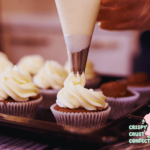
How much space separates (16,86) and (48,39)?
4190 mm

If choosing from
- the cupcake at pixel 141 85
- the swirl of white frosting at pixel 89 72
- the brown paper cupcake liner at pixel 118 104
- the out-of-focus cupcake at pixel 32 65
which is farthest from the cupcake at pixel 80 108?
the out-of-focus cupcake at pixel 32 65

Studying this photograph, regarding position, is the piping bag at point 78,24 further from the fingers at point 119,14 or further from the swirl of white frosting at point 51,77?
the swirl of white frosting at point 51,77

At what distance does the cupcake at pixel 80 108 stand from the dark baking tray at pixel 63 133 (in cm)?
17

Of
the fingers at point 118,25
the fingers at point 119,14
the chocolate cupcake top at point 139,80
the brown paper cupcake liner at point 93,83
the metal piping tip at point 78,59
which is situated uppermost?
the fingers at point 119,14

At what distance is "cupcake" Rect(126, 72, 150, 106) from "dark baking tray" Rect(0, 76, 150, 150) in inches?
37.9

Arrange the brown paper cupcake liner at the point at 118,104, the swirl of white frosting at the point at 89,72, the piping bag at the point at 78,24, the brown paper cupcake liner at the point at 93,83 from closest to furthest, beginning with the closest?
the piping bag at the point at 78,24
the brown paper cupcake liner at the point at 118,104
the brown paper cupcake liner at the point at 93,83
the swirl of white frosting at the point at 89,72

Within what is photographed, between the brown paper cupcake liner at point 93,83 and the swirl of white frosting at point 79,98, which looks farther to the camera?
the brown paper cupcake liner at point 93,83

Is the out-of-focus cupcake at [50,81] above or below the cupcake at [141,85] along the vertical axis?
above

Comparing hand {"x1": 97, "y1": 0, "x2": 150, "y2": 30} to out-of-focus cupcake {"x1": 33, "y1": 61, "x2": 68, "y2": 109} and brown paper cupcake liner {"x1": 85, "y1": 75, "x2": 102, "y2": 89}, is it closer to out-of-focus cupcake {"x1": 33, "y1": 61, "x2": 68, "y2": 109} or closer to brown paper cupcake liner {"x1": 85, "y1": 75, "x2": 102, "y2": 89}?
out-of-focus cupcake {"x1": 33, "y1": 61, "x2": 68, "y2": 109}

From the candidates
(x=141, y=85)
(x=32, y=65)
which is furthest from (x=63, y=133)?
(x=32, y=65)

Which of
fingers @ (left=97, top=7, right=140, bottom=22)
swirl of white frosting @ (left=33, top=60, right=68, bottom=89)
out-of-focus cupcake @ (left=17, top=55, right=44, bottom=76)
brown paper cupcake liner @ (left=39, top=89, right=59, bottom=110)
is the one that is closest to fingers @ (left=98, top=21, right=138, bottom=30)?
fingers @ (left=97, top=7, right=140, bottom=22)

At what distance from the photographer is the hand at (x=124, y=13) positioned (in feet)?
4.37

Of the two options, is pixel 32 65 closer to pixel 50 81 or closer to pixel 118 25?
pixel 50 81

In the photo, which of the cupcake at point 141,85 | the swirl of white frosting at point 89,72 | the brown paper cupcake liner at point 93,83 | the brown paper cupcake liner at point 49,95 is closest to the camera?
the brown paper cupcake liner at point 49,95
